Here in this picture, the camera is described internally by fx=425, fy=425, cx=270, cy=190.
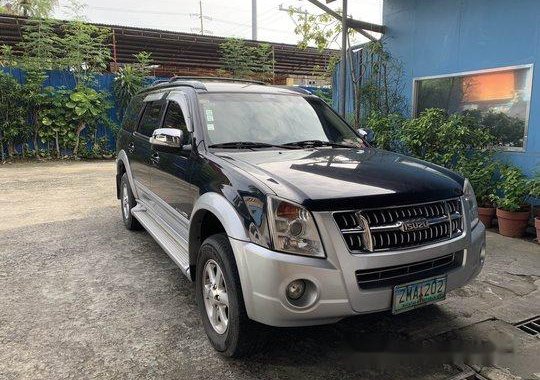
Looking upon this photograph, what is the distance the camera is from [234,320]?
7.79 feet

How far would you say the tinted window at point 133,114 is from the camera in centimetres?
498

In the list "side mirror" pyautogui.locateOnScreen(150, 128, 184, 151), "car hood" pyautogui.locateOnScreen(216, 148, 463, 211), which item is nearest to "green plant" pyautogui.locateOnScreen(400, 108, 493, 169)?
"car hood" pyautogui.locateOnScreen(216, 148, 463, 211)

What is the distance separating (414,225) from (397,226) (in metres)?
0.13

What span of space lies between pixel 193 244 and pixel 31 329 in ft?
4.17

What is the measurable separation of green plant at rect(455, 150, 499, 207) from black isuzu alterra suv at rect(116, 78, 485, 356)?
2778mm

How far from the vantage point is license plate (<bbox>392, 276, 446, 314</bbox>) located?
2.32 meters

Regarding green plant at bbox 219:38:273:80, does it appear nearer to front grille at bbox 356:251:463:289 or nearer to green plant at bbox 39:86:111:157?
green plant at bbox 39:86:111:157

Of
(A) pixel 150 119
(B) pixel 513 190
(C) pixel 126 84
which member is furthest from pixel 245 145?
(C) pixel 126 84

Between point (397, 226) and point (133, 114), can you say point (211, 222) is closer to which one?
point (397, 226)

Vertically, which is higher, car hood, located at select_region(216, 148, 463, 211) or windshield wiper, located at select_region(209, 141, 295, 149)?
windshield wiper, located at select_region(209, 141, 295, 149)

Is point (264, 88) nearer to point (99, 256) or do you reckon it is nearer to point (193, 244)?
point (193, 244)

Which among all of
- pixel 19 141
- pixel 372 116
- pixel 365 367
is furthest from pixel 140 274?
pixel 19 141

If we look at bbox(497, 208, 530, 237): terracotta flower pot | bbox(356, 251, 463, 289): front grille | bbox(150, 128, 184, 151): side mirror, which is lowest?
bbox(497, 208, 530, 237): terracotta flower pot

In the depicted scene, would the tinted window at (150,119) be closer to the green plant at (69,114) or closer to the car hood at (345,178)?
the car hood at (345,178)
